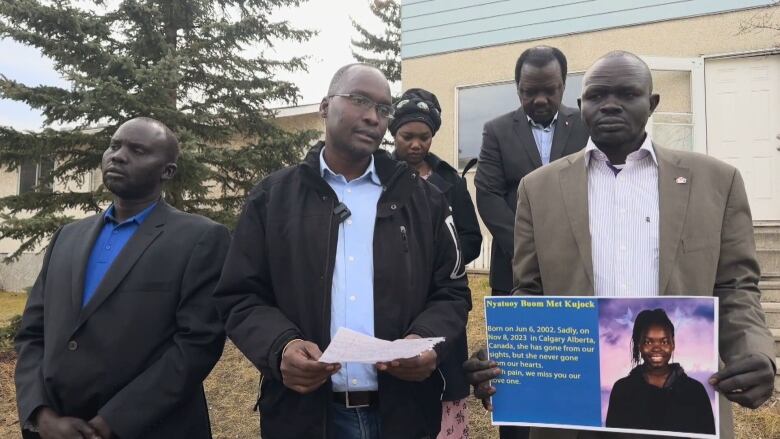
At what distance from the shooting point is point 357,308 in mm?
2312

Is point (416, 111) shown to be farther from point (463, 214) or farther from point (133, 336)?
point (133, 336)

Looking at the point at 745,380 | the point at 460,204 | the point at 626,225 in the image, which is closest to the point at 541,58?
the point at 460,204

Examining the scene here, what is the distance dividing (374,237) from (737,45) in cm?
894

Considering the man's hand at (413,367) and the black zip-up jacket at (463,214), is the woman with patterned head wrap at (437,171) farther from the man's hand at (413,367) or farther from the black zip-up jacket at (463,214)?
the man's hand at (413,367)

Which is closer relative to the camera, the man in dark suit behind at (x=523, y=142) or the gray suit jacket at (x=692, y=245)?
the gray suit jacket at (x=692, y=245)

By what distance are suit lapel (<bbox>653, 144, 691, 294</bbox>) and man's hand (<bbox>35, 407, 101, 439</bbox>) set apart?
7.50 ft

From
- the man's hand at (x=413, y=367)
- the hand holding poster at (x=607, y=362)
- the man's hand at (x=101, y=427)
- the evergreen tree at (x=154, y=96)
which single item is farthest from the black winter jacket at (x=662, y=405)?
the evergreen tree at (x=154, y=96)

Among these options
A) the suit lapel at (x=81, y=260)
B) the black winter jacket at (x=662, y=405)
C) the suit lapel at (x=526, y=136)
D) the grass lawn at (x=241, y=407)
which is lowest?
the grass lawn at (x=241, y=407)

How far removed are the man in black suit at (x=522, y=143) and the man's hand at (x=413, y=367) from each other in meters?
1.20

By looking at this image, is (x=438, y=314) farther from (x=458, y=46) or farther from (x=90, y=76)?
(x=458, y=46)

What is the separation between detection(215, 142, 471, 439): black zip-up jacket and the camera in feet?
7.29

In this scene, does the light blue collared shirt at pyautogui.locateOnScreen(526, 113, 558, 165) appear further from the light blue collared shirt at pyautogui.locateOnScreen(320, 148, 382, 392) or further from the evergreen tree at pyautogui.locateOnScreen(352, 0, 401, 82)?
the evergreen tree at pyautogui.locateOnScreen(352, 0, 401, 82)

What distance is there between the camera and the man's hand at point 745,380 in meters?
1.80

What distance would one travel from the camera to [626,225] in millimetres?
2160
